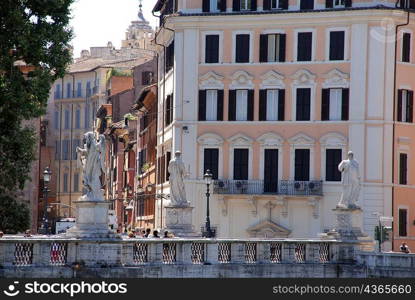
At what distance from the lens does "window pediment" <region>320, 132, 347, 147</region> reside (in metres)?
79.0

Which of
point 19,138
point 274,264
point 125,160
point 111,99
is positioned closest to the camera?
point 19,138

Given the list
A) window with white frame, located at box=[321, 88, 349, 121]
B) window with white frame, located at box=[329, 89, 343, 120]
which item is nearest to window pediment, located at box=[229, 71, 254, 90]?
window with white frame, located at box=[321, 88, 349, 121]

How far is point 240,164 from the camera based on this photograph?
265 feet

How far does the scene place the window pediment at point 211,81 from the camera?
81.0 meters

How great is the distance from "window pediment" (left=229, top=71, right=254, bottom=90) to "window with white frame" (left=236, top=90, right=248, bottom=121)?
0.29 m

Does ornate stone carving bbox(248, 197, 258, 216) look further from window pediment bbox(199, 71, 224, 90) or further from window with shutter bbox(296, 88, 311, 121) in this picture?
window pediment bbox(199, 71, 224, 90)

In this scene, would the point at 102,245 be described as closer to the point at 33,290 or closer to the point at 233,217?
the point at 33,290

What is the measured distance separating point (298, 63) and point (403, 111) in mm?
5699

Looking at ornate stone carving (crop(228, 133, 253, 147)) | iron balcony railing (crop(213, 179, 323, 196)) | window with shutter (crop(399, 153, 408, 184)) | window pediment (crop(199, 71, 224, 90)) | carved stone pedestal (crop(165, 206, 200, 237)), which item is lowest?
carved stone pedestal (crop(165, 206, 200, 237))

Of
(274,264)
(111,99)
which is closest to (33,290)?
(274,264)

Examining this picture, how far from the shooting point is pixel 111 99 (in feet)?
433

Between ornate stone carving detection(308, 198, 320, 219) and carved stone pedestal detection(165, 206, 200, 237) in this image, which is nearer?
carved stone pedestal detection(165, 206, 200, 237)

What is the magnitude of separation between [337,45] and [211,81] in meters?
6.65

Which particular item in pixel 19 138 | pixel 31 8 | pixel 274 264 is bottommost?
pixel 274 264
